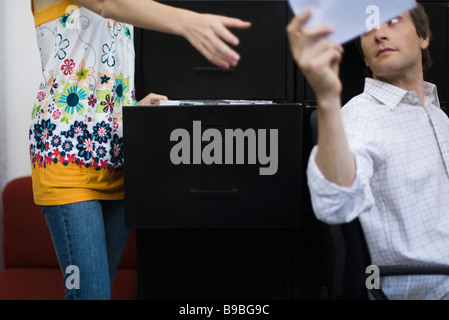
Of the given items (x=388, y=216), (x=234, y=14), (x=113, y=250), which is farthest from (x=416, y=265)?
(x=234, y=14)

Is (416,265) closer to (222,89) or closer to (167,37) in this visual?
(222,89)

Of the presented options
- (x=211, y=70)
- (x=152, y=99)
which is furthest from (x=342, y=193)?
(x=211, y=70)

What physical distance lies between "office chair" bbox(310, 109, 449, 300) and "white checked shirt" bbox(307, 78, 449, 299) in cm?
4

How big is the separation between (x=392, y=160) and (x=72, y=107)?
64cm

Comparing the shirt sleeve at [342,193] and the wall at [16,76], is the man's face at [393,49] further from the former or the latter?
the wall at [16,76]

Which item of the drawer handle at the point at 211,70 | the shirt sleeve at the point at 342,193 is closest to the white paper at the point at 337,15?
the shirt sleeve at the point at 342,193

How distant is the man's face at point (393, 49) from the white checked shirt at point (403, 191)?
3.2 inches

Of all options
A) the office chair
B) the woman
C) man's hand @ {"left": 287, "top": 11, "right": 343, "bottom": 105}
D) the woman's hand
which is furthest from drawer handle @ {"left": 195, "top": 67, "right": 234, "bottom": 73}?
man's hand @ {"left": 287, "top": 11, "right": 343, "bottom": 105}

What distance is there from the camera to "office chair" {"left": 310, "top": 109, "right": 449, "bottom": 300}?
0.88m

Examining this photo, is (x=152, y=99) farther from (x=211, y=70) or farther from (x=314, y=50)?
(x=314, y=50)

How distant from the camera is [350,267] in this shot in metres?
0.90

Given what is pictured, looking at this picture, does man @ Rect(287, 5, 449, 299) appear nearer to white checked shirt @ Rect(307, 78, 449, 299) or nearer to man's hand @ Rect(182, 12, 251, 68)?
white checked shirt @ Rect(307, 78, 449, 299)

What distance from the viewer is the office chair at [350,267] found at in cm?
88

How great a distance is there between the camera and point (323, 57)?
577 mm
